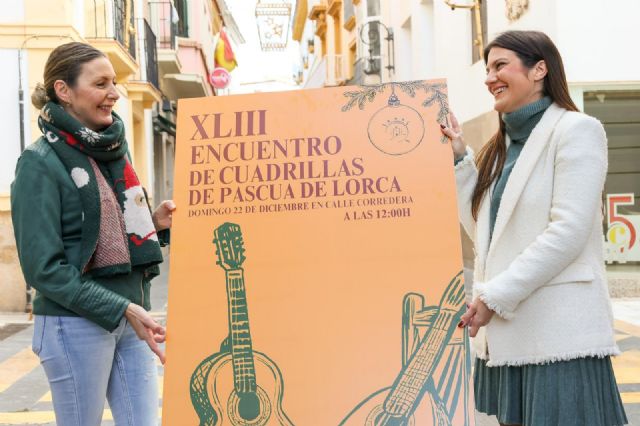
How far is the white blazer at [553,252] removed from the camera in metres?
2.32

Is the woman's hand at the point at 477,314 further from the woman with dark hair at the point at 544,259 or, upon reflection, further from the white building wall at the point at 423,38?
the white building wall at the point at 423,38

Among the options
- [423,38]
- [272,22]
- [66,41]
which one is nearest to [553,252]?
[66,41]

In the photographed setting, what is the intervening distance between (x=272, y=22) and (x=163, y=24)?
2827 mm

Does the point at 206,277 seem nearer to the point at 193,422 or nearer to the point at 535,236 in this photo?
the point at 193,422

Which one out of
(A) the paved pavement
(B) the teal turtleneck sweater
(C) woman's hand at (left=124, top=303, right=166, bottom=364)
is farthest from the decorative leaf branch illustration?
(A) the paved pavement

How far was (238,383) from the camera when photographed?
2.29 meters

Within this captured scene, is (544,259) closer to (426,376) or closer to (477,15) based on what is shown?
(426,376)

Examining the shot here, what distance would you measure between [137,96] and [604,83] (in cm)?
922

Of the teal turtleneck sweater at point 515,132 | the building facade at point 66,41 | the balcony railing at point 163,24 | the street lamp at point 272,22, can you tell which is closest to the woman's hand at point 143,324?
the teal turtleneck sweater at point 515,132

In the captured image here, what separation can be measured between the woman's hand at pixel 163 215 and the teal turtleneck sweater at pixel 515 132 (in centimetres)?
105

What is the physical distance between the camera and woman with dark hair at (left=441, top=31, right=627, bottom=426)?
7.62ft

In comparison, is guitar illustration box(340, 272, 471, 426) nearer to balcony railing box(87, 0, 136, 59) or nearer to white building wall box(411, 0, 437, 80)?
balcony railing box(87, 0, 136, 59)

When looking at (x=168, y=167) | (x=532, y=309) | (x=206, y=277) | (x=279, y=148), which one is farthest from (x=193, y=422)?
(x=168, y=167)

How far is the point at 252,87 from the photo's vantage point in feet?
148
